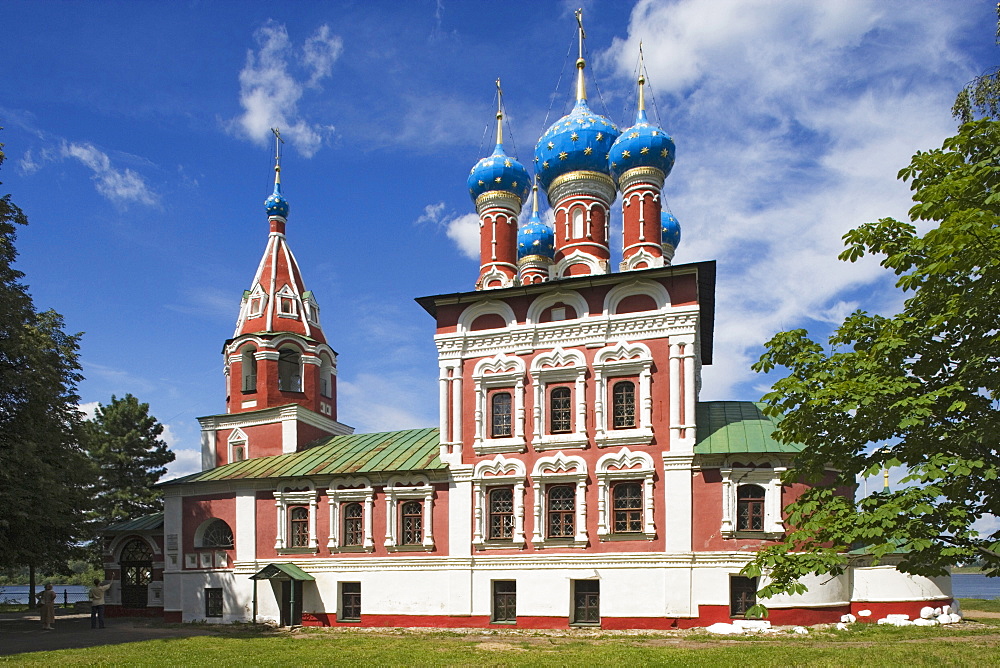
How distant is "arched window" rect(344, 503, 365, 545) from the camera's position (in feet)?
70.6

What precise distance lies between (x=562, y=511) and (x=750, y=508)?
4333 mm

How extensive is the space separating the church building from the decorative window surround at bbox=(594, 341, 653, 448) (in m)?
0.05

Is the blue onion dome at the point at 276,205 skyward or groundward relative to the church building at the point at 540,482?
skyward

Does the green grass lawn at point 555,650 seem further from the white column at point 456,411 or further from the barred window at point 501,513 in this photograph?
the white column at point 456,411

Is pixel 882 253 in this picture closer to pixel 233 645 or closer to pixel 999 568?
pixel 999 568

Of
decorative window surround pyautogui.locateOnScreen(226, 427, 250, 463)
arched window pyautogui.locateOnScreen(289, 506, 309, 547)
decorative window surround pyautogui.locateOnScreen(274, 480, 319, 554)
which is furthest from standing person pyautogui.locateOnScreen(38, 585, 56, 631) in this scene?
decorative window surround pyautogui.locateOnScreen(226, 427, 250, 463)

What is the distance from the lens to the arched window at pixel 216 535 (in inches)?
918

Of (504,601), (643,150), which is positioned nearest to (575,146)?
(643,150)

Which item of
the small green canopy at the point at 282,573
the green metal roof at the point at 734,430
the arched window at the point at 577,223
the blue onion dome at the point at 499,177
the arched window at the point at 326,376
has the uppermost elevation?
the blue onion dome at the point at 499,177

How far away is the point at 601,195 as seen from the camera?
22.9 meters

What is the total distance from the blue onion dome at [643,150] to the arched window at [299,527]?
12.6 metres

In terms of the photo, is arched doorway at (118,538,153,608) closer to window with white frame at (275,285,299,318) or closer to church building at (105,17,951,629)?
church building at (105,17,951,629)

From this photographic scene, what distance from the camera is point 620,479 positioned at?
19.0 metres

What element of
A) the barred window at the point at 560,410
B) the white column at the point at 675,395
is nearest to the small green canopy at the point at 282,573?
the barred window at the point at 560,410
